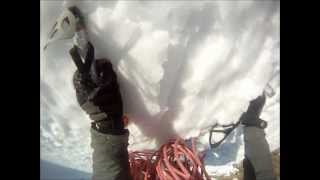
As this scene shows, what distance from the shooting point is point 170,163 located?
192cm

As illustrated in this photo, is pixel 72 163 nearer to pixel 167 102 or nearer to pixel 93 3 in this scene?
pixel 167 102

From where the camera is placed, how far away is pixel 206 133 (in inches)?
75.7

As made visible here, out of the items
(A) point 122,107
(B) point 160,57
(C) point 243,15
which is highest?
(C) point 243,15

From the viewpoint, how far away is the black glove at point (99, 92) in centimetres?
191

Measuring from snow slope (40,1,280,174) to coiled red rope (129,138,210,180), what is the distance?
0.02 metres

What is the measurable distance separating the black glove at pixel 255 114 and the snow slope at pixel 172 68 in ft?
0.05

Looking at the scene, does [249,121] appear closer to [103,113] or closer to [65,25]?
[103,113]

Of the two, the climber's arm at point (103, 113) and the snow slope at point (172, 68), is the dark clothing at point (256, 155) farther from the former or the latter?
the climber's arm at point (103, 113)

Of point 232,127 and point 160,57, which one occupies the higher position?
point 160,57

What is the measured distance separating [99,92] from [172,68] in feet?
0.72

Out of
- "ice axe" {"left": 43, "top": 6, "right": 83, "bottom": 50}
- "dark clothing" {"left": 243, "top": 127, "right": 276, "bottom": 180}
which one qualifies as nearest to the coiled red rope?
"dark clothing" {"left": 243, "top": 127, "right": 276, "bottom": 180}

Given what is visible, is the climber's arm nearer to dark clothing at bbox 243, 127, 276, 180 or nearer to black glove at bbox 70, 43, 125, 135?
black glove at bbox 70, 43, 125, 135
